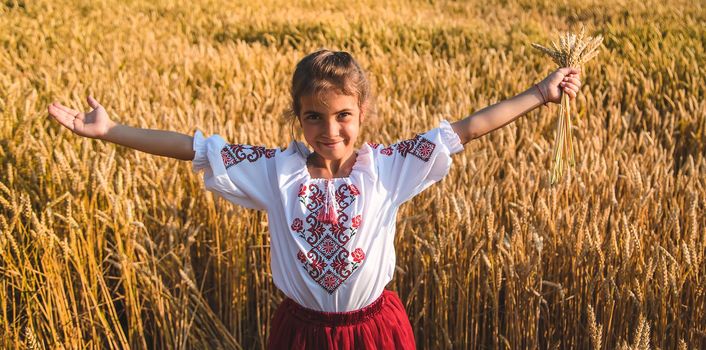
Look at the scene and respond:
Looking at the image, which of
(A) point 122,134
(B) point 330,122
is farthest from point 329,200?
(A) point 122,134

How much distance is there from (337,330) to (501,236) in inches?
21.9

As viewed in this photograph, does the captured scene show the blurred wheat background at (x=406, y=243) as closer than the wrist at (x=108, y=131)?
No

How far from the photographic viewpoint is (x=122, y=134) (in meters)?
1.59

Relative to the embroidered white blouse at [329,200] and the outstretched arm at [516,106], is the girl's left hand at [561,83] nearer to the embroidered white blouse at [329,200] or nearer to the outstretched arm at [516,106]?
the outstretched arm at [516,106]

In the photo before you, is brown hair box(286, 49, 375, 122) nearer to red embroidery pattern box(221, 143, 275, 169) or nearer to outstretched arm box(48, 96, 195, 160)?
red embroidery pattern box(221, 143, 275, 169)

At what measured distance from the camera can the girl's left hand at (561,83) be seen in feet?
5.32

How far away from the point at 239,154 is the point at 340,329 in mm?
438

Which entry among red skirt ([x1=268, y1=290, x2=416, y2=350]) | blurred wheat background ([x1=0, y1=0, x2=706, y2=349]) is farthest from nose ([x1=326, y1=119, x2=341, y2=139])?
blurred wheat background ([x1=0, y1=0, x2=706, y2=349])

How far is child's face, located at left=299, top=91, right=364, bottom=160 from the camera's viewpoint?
1.56m

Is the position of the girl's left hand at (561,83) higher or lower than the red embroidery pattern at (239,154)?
higher

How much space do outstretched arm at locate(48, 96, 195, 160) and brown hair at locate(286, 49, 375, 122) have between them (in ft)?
0.90

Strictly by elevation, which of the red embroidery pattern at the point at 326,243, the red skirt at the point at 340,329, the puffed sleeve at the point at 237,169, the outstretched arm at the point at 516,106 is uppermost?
the outstretched arm at the point at 516,106

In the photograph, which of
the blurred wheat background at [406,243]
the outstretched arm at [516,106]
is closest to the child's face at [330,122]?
the outstretched arm at [516,106]

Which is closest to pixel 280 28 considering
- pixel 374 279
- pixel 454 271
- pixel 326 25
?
pixel 326 25
